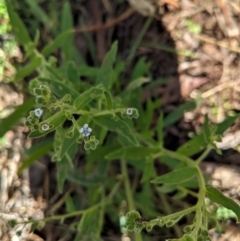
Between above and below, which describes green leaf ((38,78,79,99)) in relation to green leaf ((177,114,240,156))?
above

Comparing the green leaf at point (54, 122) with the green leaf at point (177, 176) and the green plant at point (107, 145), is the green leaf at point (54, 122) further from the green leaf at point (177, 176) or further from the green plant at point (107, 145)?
the green leaf at point (177, 176)

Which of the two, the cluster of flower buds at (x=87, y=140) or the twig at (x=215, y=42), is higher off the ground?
the cluster of flower buds at (x=87, y=140)

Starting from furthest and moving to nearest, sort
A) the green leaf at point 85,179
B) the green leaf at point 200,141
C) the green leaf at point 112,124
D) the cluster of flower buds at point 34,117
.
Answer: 1. the green leaf at point 85,179
2. the green leaf at point 200,141
3. the green leaf at point 112,124
4. the cluster of flower buds at point 34,117

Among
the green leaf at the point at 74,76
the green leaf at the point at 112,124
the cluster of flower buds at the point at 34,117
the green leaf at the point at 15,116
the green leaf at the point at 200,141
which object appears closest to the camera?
the cluster of flower buds at the point at 34,117

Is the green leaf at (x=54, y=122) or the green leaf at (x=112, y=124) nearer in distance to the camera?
the green leaf at (x=54, y=122)

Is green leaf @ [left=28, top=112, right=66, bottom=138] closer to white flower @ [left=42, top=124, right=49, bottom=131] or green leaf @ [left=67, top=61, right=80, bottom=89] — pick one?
white flower @ [left=42, top=124, right=49, bottom=131]

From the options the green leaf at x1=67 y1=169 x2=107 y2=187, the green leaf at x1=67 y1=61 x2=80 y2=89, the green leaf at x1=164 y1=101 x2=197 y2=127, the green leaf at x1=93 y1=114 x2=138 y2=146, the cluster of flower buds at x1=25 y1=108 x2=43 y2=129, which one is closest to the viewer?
the cluster of flower buds at x1=25 y1=108 x2=43 y2=129

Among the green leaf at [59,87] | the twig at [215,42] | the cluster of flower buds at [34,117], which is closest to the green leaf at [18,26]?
the green leaf at [59,87]

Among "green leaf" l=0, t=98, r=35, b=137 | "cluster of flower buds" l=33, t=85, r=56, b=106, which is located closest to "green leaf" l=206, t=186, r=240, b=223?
"cluster of flower buds" l=33, t=85, r=56, b=106
